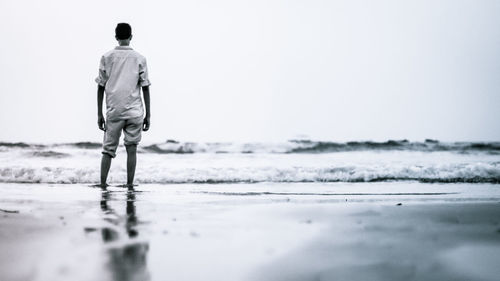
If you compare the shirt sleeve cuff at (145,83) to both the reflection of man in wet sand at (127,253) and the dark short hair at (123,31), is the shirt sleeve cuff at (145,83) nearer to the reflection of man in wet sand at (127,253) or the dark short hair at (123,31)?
the dark short hair at (123,31)

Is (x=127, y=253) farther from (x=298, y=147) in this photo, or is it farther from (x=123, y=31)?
(x=298, y=147)

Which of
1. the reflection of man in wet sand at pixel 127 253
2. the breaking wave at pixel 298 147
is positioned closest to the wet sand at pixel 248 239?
the reflection of man in wet sand at pixel 127 253

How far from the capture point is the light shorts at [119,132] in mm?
5625

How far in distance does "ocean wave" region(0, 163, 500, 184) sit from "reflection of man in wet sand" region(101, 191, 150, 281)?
3.96m

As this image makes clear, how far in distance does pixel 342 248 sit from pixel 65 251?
1.16 meters

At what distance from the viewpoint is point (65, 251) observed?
2.20m

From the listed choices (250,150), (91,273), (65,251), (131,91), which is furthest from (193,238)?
(250,150)

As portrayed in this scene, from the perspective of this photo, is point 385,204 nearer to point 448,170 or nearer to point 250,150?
point 448,170

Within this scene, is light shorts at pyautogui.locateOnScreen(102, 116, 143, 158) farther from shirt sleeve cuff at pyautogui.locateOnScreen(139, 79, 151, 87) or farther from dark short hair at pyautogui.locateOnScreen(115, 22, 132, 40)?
dark short hair at pyautogui.locateOnScreen(115, 22, 132, 40)

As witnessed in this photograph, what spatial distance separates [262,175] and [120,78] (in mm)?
2450

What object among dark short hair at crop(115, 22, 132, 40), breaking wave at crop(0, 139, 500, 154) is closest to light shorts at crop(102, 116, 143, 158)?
dark short hair at crop(115, 22, 132, 40)

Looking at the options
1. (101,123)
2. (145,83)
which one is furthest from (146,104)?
(101,123)

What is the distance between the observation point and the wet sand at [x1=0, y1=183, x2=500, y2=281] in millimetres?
1924

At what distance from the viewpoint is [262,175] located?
714cm
